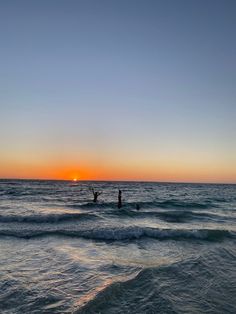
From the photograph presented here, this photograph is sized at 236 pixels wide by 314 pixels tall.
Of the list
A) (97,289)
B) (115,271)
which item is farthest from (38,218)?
(97,289)

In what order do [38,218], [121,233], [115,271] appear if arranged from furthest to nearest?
1. [38,218]
2. [121,233]
3. [115,271]

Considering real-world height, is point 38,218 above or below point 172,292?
above

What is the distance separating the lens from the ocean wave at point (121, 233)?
18422 millimetres

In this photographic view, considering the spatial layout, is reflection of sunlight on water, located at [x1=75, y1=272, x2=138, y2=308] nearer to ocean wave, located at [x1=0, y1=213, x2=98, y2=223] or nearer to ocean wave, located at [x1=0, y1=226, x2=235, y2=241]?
ocean wave, located at [x1=0, y1=226, x2=235, y2=241]

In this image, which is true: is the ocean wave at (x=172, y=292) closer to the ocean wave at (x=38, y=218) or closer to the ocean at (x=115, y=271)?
the ocean at (x=115, y=271)

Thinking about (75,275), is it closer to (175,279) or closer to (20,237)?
(175,279)

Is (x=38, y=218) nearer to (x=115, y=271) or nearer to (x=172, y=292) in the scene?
(x=115, y=271)

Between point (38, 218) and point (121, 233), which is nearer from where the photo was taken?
point (121, 233)

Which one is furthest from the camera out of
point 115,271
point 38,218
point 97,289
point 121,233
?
point 38,218

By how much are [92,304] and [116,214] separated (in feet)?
75.7

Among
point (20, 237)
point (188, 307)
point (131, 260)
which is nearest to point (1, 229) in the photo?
point (20, 237)

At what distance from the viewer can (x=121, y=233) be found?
1945 cm

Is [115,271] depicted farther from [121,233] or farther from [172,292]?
[121,233]

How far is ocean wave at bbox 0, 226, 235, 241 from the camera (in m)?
18.4
